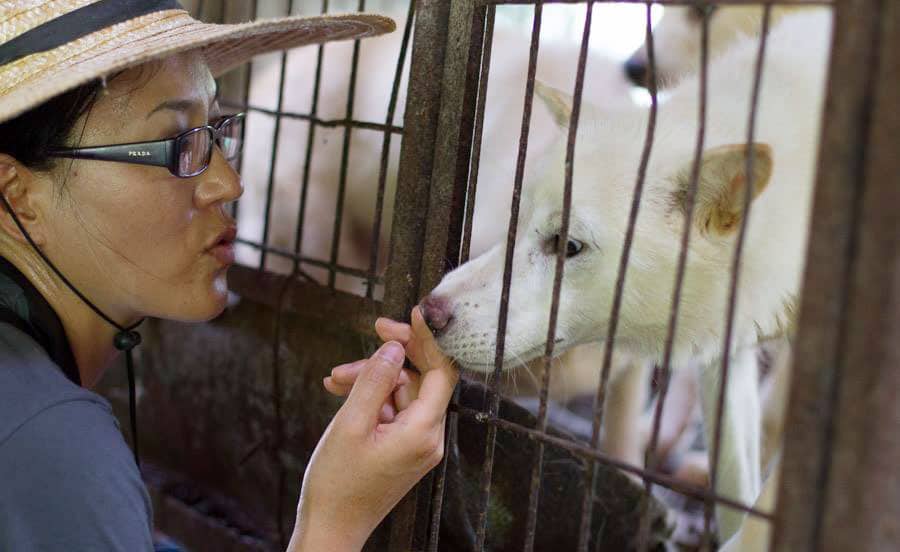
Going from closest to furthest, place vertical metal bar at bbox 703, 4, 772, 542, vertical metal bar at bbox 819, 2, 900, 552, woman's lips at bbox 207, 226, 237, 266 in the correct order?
1. vertical metal bar at bbox 819, 2, 900, 552
2. vertical metal bar at bbox 703, 4, 772, 542
3. woman's lips at bbox 207, 226, 237, 266

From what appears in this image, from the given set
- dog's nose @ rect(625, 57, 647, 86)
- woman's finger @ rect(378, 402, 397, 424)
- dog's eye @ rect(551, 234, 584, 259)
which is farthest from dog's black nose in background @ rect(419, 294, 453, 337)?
dog's nose @ rect(625, 57, 647, 86)

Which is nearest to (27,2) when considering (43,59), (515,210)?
(43,59)

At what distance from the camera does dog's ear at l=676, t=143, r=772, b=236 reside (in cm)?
109

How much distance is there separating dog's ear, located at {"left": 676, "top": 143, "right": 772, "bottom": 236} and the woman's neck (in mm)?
798

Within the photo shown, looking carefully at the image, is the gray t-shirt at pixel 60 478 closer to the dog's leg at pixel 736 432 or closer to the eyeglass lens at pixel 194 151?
the eyeglass lens at pixel 194 151

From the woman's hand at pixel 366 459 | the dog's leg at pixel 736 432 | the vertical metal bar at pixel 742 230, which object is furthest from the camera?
the dog's leg at pixel 736 432

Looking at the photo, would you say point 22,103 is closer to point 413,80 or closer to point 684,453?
point 413,80

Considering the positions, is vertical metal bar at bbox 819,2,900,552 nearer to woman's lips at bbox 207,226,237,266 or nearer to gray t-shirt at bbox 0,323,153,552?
gray t-shirt at bbox 0,323,153,552

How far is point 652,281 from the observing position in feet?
4.62

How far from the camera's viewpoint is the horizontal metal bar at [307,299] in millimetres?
1538

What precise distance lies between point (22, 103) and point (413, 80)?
489 millimetres

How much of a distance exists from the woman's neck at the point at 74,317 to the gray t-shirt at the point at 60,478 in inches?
8.0

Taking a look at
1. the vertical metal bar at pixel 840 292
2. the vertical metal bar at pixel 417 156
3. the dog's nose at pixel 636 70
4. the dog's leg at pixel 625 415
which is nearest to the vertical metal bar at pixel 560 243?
the vertical metal bar at pixel 417 156

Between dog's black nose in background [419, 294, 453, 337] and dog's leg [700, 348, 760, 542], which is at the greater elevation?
dog's black nose in background [419, 294, 453, 337]
